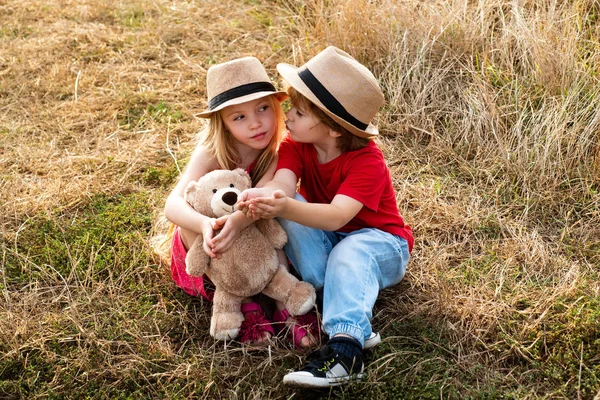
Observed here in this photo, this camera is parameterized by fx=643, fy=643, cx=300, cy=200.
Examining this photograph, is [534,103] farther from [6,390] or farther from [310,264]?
[6,390]

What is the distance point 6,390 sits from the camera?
2.60 metres

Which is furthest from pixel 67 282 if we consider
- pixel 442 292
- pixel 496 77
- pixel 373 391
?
pixel 496 77

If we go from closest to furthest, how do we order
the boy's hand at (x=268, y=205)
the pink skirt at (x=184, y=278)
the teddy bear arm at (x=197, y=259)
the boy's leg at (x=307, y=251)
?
the boy's hand at (x=268, y=205) < the teddy bear arm at (x=197, y=259) < the boy's leg at (x=307, y=251) < the pink skirt at (x=184, y=278)

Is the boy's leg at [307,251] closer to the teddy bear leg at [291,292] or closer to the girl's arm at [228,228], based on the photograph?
the teddy bear leg at [291,292]

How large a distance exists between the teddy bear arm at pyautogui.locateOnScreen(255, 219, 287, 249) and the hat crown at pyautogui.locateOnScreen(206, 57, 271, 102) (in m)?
0.63

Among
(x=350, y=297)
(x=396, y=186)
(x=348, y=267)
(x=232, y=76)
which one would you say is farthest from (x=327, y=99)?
(x=396, y=186)

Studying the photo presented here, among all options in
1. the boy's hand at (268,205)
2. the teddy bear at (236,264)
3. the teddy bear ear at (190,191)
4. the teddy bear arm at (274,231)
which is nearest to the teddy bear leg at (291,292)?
the teddy bear at (236,264)

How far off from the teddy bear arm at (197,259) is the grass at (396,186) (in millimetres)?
328

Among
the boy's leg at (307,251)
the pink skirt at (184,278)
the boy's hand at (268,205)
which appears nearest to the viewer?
the boy's hand at (268,205)

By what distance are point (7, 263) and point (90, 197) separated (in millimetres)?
708

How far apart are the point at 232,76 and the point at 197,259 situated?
0.84 m

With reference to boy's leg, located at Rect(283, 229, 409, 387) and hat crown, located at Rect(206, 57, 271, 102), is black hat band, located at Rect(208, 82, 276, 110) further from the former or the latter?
boy's leg, located at Rect(283, 229, 409, 387)

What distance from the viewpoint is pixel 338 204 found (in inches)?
109

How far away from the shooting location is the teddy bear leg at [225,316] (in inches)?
111
